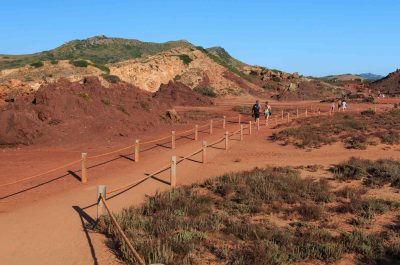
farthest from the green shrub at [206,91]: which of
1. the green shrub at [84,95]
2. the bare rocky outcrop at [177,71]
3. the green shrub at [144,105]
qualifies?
the green shrub at [84,95]

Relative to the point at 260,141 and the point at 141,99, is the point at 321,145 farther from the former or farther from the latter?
the point at 141,99

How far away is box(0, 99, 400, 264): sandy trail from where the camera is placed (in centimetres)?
760

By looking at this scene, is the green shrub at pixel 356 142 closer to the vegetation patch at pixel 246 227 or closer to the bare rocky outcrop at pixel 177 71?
the vegetation patch at pixel 246 227

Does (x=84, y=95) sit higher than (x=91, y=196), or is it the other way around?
(x=84, y=95)

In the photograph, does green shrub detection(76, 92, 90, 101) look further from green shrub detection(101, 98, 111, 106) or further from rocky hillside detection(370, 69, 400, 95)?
rocky hillside detection(370, 69, 400, 95)

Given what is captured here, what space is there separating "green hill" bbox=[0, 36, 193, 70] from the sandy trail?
89168mm

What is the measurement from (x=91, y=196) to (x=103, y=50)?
118 meters

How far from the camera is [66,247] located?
7754mm

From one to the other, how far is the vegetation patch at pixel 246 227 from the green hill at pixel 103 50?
9635cm

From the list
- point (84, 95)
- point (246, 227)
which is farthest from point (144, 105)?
point (246, 227)

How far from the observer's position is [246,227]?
861 cm

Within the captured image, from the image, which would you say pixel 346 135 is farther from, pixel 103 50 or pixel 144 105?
pixel 103 50

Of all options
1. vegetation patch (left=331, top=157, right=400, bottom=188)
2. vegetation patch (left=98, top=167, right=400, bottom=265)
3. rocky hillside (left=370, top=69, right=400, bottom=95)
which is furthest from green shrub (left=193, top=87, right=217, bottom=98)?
vegetation patch (left=98, top=167, right=400, bottom=265)

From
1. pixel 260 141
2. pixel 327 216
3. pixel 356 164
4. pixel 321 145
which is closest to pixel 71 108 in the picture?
pixel 260 141
